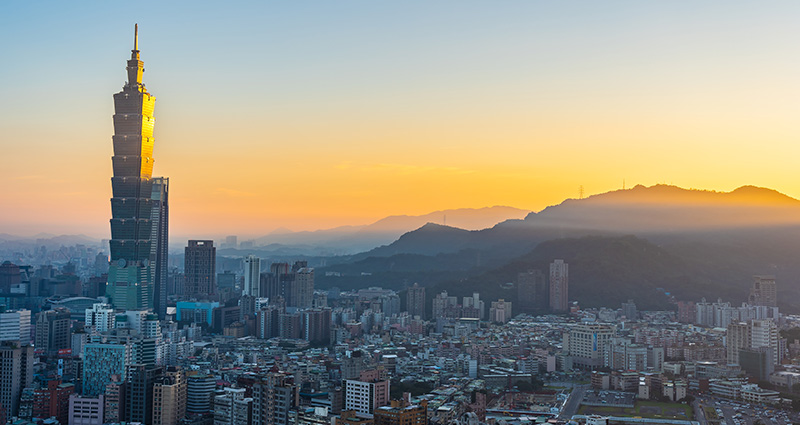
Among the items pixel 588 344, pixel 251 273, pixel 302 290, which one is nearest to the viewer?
pixel 588 344

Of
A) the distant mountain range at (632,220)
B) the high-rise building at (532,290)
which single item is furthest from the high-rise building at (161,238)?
the distant mountain range at (632,220)

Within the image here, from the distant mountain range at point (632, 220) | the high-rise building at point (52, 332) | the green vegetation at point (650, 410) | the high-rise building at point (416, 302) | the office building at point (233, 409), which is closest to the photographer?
the office building at point (233, 409)

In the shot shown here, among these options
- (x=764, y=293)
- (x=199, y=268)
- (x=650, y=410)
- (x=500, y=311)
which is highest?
(x=199, y=268)

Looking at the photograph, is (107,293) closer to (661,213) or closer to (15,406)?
(15,406)

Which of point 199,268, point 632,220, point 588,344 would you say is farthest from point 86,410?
point 632,220

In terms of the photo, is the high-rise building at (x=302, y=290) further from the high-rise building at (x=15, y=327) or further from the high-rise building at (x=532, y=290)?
the high-rise building at (x=15, y=327)

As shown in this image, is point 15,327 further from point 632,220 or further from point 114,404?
point 632,220

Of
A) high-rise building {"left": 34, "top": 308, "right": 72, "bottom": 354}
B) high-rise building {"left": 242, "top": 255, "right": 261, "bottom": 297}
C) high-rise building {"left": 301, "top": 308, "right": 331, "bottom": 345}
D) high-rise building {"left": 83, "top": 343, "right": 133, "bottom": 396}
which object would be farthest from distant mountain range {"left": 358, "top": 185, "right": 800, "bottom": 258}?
high-rise building {"left": 83, "top": 343, "right": 133, "bottom": 396}
